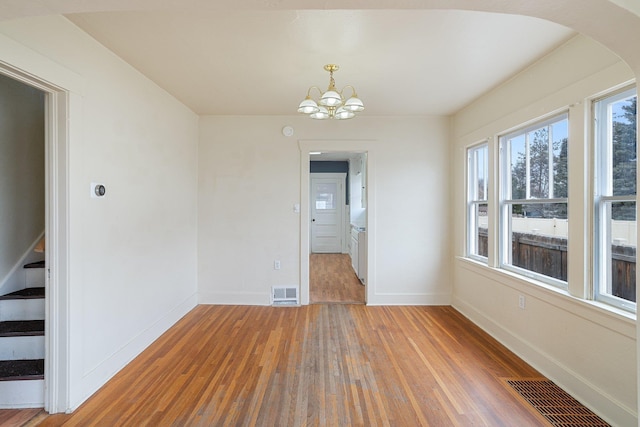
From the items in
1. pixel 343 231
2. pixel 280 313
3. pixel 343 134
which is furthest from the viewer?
pixel 343 231

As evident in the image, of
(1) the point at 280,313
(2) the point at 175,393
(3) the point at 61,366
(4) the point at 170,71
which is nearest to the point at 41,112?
(4) the point at 170,71

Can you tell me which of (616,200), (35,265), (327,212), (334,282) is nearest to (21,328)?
(35,265)

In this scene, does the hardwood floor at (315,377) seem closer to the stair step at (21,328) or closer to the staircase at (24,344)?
the staircase at (24,344)

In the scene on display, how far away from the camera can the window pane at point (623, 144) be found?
1.84 meters

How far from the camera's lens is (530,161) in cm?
272

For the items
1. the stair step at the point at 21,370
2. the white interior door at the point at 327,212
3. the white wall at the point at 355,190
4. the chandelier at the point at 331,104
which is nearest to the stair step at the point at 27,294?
the stair step at the point at 21,370

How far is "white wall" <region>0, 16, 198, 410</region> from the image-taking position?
1.97 meters

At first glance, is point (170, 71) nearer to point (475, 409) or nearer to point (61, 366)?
point (61, 366)

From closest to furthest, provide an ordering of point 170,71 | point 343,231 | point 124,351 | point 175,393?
point 175,393 → point 124,351 → point 170,71 → point 343,231

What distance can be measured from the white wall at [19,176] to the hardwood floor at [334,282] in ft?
10.0

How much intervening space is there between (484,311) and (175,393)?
9.96ft

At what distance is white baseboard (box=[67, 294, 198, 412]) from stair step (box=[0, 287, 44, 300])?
71cm

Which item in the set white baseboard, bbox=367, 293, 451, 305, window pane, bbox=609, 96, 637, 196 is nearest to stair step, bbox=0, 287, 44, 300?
white baseboard, bbox=367, 293, 451, 305

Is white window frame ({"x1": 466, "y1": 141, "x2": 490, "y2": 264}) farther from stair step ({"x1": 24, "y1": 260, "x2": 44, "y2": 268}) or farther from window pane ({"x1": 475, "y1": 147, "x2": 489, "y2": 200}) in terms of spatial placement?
stair step ({"x1": 24, "y1": 260, "x2": 44, "y2": 268})
